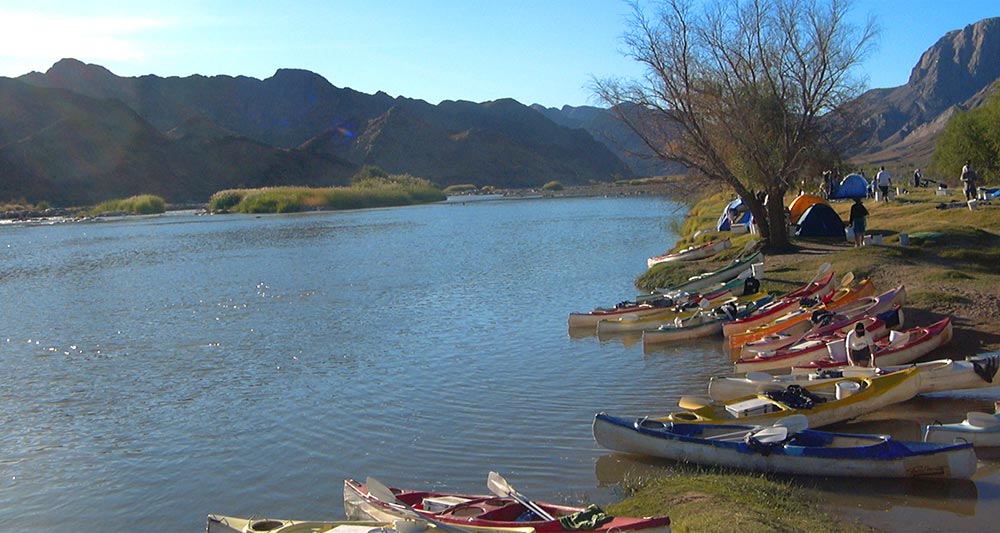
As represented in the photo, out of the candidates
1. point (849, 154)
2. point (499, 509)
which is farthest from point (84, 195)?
point (499, 509)

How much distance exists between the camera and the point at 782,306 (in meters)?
19.0

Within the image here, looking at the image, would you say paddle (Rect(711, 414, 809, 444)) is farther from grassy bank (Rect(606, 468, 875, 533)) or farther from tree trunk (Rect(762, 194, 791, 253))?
tree trunk (Rect(762, 194, 791, 253))

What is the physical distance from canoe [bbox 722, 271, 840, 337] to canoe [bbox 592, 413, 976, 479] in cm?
733

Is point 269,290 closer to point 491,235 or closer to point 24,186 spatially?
point 491,235

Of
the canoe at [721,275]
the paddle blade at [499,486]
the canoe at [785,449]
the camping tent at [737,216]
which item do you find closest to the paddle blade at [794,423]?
the canoe at [785,449]

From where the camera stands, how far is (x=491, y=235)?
53688 millimetres

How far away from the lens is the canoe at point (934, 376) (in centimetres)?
1305

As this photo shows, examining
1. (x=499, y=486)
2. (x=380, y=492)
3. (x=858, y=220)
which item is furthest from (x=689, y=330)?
(x=380, y=492)

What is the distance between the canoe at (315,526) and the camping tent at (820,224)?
23420mm

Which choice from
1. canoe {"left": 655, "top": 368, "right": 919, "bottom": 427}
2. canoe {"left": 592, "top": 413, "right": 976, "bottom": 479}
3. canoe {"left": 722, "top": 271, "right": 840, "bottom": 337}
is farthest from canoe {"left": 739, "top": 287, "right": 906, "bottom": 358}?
canoe {"left": 592, "top": 413, "right": 976, "bottom": 479}

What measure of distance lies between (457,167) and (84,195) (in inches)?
3112

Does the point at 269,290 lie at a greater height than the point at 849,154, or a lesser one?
lesser

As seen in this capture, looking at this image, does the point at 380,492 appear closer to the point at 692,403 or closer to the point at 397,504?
the point at 397,504

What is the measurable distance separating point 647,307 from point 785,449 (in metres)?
10.6
